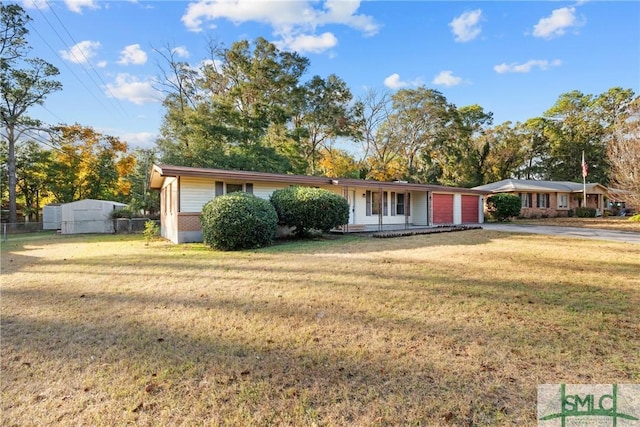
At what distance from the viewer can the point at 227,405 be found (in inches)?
→ 93.7

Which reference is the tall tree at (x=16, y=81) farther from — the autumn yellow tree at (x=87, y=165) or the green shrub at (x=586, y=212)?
the green shrub at (x=586, y=212)

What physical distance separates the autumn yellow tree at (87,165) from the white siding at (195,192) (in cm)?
2147

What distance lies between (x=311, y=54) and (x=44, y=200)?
100 ft

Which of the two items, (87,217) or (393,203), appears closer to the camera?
(393,203)

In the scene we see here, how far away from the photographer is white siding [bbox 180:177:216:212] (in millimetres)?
12578

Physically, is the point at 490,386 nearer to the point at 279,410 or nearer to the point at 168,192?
the point at 279,410

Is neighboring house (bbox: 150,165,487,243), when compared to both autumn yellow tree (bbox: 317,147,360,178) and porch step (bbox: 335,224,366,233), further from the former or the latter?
autumn yellow tree (bbox: 317,147,360,178)

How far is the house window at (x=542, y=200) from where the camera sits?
99.9ft

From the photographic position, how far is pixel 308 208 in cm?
1225

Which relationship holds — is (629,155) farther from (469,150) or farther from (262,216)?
(262,216)

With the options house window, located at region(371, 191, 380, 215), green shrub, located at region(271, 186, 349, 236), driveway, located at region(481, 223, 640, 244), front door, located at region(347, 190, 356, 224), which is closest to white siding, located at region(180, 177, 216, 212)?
green shrub, located at region(271, 186, 349, 236)

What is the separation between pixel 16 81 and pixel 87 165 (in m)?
7.48

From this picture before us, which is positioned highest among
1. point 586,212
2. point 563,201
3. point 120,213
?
point 563,201

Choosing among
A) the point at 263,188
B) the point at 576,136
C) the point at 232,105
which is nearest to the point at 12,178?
the point at 232,105
